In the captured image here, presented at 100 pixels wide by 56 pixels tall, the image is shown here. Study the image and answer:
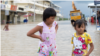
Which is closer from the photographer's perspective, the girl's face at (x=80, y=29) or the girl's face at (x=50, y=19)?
the girl's face at (x=50, y=19)

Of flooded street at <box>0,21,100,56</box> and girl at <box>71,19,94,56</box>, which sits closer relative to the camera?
girl at <box>71,19,94,56</box>

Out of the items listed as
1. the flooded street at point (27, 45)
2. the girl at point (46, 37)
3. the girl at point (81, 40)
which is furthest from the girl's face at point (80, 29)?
the flooded street at point (27, 45)

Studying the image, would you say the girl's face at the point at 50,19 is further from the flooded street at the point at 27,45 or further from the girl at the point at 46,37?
the flooded street at the point at 27,45

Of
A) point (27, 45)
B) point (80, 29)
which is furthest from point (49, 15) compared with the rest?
point (27, 45)

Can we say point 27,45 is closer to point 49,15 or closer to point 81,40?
point 81,40

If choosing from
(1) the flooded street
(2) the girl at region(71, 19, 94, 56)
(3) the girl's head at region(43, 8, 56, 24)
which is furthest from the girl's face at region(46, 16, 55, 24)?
(1) the flooded street

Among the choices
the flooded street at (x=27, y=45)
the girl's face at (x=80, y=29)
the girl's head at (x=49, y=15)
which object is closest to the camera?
the girl's head at (x=49, y=15)

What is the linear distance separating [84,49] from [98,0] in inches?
473

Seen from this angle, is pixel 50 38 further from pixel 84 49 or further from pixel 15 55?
pixel 15 55

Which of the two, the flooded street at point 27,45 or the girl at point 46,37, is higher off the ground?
the girl at point 46,37

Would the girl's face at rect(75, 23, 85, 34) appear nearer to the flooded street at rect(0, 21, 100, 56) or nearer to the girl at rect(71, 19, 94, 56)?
the girl at rect(71, 19, 94, 56)

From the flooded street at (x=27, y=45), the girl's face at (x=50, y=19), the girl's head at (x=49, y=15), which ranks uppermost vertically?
the girl's head at (x=49, y=15)

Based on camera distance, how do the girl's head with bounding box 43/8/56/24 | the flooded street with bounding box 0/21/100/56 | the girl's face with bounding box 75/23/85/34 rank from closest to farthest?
the girl's head with bounding box 43/8/56/24
the girl's face with bounding box 75/23/85/34
the flooded street with bounding box 0/21/100/56

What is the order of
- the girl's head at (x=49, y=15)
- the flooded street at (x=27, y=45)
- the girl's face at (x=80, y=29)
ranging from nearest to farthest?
the girl's head at (x=49, y=15) < the girl's face at (x=80, y=29) < the flooded street at (x=27, y=45)
